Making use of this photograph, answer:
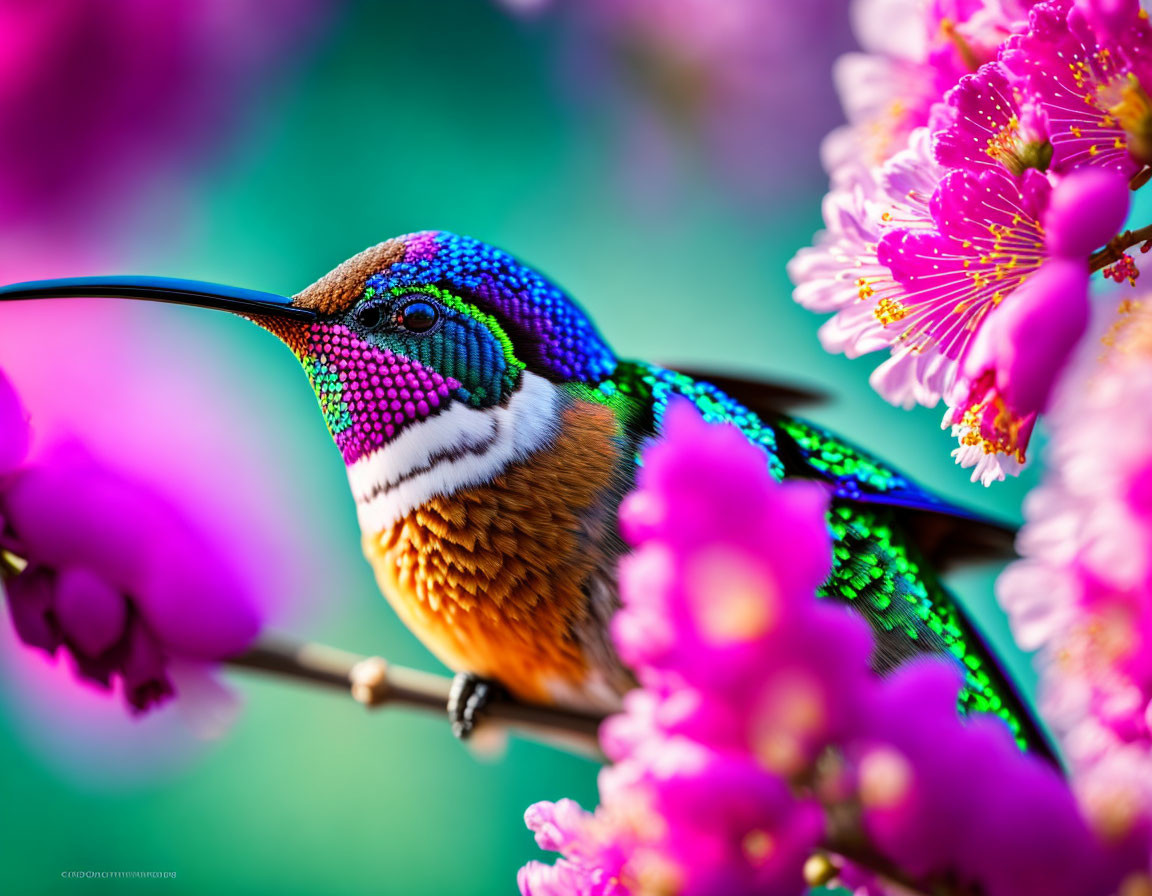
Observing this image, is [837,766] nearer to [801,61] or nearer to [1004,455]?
[1004,455]

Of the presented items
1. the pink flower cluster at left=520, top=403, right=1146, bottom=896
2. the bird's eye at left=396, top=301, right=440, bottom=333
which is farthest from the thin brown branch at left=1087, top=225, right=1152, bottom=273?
the bird's eye at left=396, top=301, right=440, bottom=333

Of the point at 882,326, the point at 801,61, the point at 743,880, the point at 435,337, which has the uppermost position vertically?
the point at 801,61

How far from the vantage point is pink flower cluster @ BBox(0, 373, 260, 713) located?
303 mm

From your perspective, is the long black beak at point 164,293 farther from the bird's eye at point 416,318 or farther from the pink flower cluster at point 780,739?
the pink flower cluster at point 780,739

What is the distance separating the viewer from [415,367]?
1.48 feet

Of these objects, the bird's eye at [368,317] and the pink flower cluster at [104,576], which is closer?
the pink flower cluster at [104,576]

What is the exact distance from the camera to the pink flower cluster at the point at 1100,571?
20cm

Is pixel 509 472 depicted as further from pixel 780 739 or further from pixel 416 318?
pixel 780 739

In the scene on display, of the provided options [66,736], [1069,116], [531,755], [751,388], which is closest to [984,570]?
[751,388]

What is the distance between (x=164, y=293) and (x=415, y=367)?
109mm

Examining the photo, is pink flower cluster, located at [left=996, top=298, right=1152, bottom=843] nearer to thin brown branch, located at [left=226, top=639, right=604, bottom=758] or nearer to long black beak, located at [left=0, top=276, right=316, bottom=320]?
thin brown branch, located at [left=226, top=639, right=604, bottom=758]

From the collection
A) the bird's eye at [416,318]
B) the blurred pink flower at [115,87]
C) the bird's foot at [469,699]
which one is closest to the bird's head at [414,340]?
the bird's eye at [416,318]

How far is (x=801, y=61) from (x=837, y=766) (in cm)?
93

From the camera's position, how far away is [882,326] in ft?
1.17
